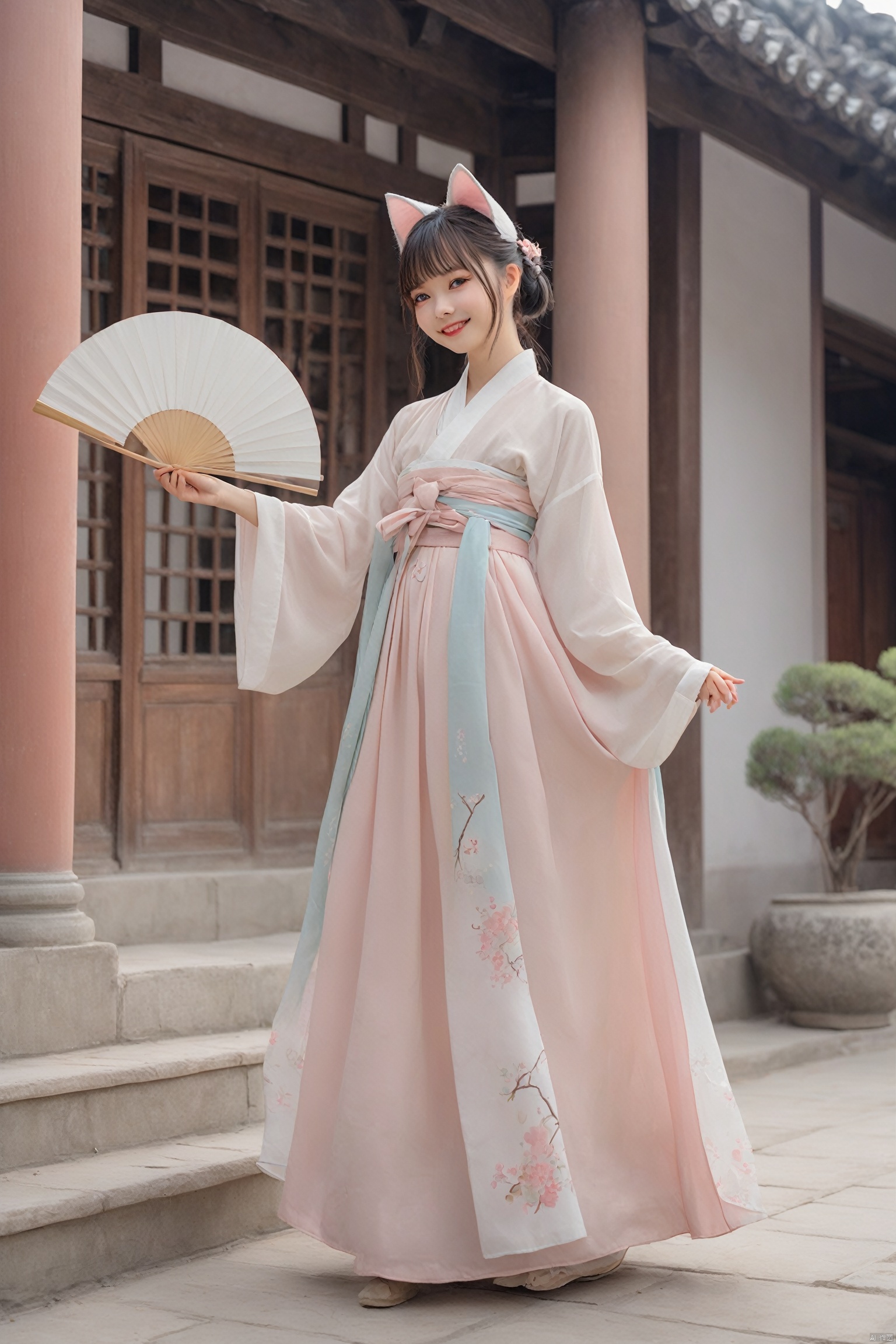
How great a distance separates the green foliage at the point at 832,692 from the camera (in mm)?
6863

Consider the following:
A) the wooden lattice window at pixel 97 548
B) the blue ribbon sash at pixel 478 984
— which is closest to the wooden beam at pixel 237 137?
the wooden lattice window at pixel 97 548

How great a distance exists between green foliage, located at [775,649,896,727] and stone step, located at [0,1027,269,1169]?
333cm

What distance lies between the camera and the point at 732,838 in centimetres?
739

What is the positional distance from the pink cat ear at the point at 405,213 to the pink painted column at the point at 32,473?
1037 mm

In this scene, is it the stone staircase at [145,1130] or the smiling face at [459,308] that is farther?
the smiling face at [459,308]

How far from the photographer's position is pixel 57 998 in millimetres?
4082

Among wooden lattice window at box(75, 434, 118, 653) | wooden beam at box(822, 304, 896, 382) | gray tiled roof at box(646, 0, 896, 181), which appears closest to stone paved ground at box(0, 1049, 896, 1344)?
wooden lattice window at box(75, 434, 118, 653)

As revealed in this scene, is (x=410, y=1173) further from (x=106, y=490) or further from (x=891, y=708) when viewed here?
(x=891, y=708)

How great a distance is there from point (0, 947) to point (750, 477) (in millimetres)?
4550

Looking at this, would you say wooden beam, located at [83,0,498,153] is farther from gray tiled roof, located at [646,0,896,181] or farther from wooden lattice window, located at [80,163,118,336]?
gray tiled roof, located at [646,0,896,181]

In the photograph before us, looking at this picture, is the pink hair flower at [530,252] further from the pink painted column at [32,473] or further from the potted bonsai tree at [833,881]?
the potted bonsai tree at [833,881]

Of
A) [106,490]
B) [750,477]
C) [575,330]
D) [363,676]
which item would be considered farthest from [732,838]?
[363,676]

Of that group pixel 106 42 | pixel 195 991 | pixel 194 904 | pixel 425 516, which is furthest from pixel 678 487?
pixel 425 516

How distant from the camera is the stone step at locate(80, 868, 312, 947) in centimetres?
544
